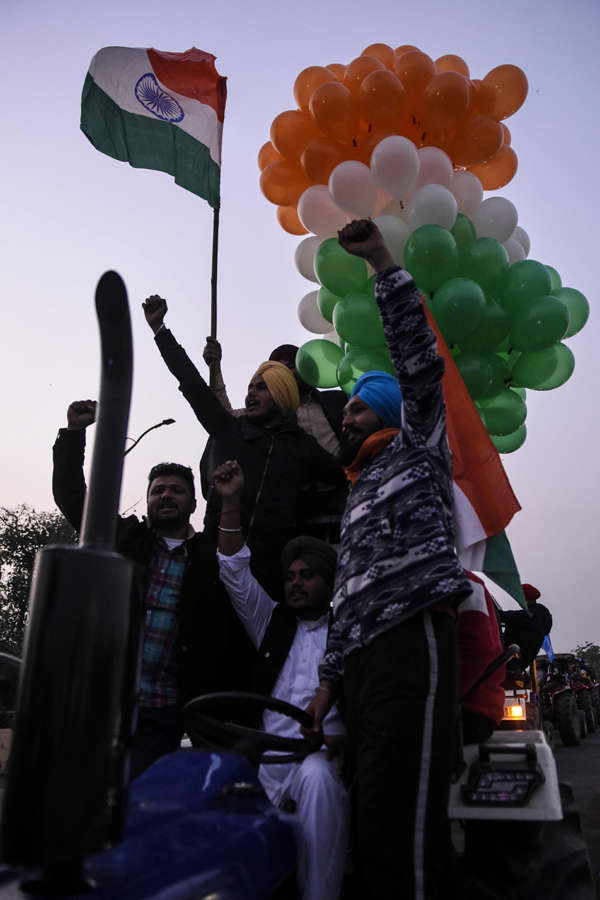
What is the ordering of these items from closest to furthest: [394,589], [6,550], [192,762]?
[192,762] → [394,589] → [6,550]

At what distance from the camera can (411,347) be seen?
2.10m

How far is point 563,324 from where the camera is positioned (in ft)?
12.8

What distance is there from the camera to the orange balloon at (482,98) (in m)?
4.16

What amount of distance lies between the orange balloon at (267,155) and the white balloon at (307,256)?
558 mm

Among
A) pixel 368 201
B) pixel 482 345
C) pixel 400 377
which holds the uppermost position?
pixel 368 201

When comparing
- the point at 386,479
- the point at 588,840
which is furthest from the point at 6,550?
the point at 386,479

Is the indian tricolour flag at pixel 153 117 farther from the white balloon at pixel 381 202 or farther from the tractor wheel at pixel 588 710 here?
the tractor wheel at pixel 588 710

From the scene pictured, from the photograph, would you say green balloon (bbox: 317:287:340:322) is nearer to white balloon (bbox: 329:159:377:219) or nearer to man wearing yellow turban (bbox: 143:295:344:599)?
white balloon (bbox: 329:159:377:219)

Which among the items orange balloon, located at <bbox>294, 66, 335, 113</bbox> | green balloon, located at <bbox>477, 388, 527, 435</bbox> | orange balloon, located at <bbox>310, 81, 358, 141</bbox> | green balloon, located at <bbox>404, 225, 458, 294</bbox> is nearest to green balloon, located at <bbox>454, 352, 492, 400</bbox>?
green balloon, located at <bbox>477, 388, 527, 435</bbox>

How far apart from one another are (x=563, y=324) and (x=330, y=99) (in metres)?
1.71

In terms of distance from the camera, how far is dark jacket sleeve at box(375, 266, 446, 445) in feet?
6.89

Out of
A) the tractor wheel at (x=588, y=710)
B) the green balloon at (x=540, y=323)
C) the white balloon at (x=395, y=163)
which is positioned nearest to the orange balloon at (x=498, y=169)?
the white balloon at (x=395, y=163)

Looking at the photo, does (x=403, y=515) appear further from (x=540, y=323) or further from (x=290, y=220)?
(x=290, y=220)

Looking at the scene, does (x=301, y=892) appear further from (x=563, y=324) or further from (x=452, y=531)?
(x=563, y=324)
